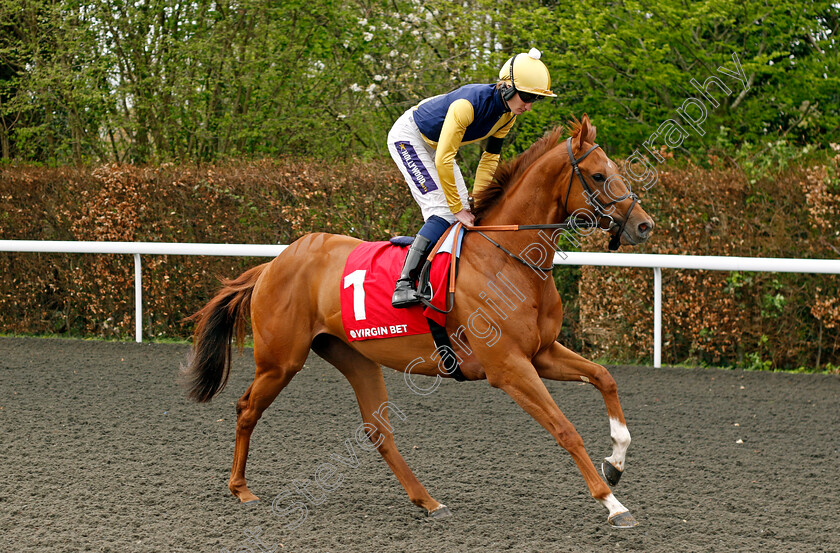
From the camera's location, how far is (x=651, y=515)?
3.84 metres

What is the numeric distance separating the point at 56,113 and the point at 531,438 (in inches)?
409

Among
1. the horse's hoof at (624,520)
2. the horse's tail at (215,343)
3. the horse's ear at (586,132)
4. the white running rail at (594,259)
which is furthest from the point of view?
the white running rail at (594,259)

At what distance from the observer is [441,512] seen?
12.9 ft

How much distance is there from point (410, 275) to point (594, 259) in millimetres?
3882

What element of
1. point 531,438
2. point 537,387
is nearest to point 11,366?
point 531,438

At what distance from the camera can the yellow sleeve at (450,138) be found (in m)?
3.85

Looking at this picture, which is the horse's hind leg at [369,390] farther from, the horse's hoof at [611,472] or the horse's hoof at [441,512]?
the horse's hoof at [611,472]

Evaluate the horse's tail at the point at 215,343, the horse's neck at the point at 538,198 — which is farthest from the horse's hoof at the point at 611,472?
the horse's tail at the point at 215,343

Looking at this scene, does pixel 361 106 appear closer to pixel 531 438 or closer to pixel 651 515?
A: pixel 531 438

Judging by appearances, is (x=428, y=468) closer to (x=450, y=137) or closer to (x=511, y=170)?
(x=511, y=170)

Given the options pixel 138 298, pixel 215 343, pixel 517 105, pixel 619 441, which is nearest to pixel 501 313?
pixel 619 441

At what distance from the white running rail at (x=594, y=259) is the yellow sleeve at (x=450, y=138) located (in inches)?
135

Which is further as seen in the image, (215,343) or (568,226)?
(215,343)

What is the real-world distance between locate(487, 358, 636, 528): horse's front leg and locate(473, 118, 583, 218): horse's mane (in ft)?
2.66
